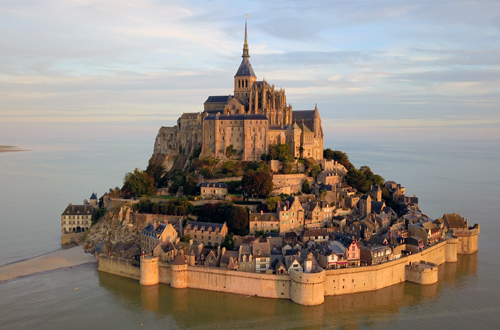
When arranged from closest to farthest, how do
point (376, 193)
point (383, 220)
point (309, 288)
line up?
point (309, 288), point (383, 220), point (376, 193)

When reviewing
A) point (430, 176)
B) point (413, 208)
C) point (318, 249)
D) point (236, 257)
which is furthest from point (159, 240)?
point (430, 176)

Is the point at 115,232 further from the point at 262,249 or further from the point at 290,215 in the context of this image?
the point at 290,215

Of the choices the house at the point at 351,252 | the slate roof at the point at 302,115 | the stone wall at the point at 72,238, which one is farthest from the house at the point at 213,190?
the slate roof at the point at 302,115

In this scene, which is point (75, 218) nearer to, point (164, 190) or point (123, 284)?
point (164, 190)

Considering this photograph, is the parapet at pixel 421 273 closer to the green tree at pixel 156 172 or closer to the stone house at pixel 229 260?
the stone house at pixel 229 260

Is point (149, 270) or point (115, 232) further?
point (115, 232)

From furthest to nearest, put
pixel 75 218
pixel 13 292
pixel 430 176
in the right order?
pixel 430 176
pixel 75 218
pixel 13 292

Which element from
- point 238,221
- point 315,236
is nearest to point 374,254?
point 315,236

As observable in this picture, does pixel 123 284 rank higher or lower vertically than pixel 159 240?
lower
